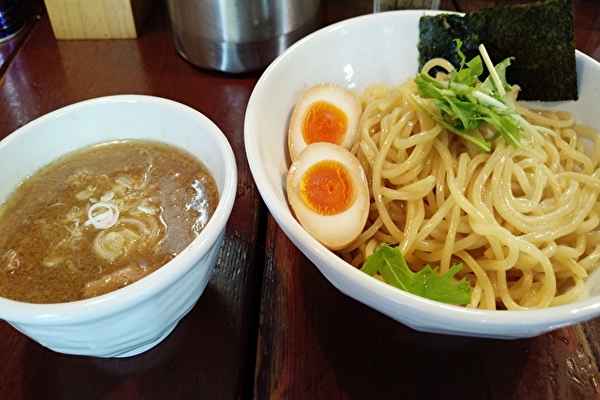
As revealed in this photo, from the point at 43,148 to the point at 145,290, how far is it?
18.6 inches

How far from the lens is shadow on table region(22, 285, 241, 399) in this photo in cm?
92

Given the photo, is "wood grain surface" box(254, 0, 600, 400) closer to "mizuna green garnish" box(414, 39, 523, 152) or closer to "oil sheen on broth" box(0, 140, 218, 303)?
"oil sheen on broth" box(0, 140, 218, 303)

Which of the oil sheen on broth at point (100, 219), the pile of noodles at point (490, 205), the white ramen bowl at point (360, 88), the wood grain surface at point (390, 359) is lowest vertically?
the wood grain surface at point (390, 359)

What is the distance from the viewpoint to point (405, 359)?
3.16 ft

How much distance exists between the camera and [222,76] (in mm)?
1804

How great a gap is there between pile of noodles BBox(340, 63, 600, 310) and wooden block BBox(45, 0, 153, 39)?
4.03 feet

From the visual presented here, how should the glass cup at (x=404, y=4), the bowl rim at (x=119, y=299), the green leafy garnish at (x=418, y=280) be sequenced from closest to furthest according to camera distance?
the bowl rim at (x=119, y=299)
the green leafy garnish at (x=418, y=280)
the glass cup at (x=404, y=4)

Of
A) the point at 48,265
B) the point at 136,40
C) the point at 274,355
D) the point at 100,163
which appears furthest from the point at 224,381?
the point at 136,40

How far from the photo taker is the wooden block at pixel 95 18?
1930 mm

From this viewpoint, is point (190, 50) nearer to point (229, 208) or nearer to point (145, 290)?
point (229, 208)

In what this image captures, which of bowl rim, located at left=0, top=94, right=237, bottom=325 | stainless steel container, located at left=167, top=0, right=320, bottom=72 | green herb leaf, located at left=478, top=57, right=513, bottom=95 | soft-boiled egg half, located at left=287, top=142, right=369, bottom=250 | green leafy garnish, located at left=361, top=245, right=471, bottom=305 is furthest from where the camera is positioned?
stainless steel container, located at left=167, top=0, right=320, bottom=72

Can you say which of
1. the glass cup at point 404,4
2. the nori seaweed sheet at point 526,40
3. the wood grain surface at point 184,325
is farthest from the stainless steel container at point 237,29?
the nori seaweed sheet at point 526,40

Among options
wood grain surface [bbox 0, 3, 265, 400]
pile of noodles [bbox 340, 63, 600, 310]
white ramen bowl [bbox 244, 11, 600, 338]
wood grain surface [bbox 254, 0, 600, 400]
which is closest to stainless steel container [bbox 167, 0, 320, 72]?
wood grain surface [bbox 0, 3, 265, 400]

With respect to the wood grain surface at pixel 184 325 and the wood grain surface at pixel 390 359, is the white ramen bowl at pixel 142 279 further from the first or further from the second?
the wood grain surface at pixel 390 359
